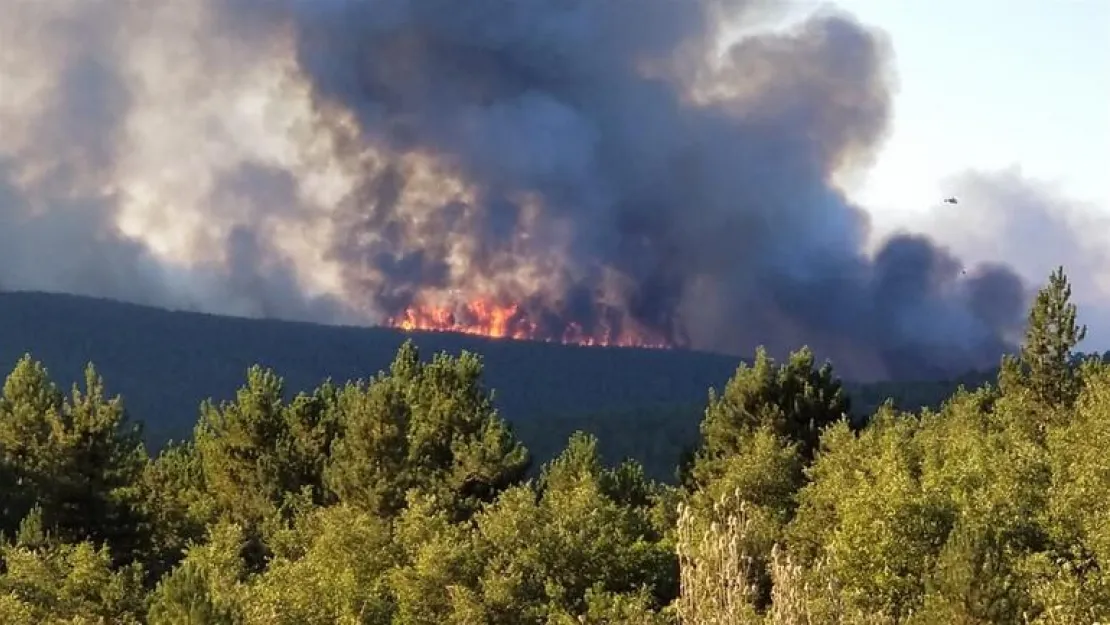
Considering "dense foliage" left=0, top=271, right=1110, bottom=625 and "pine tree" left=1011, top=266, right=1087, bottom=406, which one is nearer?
"dense foliage" left=0, top=271, right=1110, bottom=625

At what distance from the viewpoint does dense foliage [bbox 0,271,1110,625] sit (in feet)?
139

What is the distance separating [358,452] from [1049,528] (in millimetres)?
34781

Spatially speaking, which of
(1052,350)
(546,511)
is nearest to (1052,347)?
(1052,350)

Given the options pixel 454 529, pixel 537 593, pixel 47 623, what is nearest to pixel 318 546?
pixel 454 529

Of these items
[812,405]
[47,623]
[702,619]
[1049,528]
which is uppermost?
[812,405]

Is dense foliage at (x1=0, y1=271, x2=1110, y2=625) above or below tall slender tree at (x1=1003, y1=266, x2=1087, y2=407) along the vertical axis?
below

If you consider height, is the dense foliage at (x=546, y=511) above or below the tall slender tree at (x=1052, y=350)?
below

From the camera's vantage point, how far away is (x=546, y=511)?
5459 cm

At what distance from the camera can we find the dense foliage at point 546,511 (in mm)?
42469

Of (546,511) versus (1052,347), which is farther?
(1052,347)

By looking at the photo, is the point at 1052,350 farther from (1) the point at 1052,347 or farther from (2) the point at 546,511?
(2) the point at 546,511

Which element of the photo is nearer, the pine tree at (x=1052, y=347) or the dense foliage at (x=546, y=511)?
the dense foliage at (x=546, y=511)

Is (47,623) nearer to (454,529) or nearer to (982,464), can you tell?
(454,529)

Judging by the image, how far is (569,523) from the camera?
53438 millimetres
